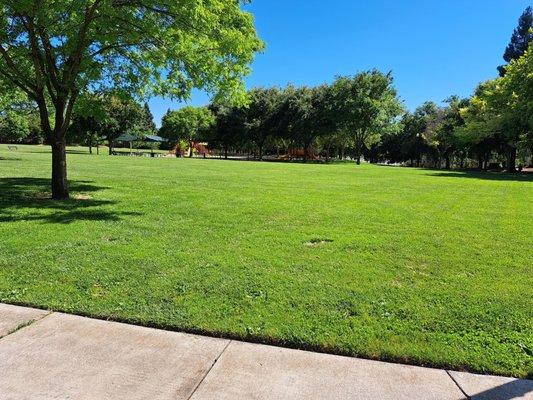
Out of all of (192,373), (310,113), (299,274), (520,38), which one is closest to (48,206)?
(299,274)

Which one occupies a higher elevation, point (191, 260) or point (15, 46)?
point (15, 46)

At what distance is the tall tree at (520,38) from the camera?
52281mm

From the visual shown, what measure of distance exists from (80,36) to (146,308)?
8.31m

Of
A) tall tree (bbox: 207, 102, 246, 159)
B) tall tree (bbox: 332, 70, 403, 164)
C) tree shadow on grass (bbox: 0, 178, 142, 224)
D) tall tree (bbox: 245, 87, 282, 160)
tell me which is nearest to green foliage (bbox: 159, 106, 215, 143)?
tall tree (bbox: 207, 102, 246, 159)

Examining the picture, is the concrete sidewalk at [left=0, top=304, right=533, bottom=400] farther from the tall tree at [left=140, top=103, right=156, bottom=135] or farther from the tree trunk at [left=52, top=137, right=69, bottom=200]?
the tall tree at [left=140, top=103, right=156, bottom=135]

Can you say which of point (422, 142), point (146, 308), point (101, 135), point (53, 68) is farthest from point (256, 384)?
point (422, 142)

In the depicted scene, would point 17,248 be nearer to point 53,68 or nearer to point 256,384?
point 256,384

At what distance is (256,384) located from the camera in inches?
121

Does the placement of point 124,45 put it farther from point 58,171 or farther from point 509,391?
point 509,391

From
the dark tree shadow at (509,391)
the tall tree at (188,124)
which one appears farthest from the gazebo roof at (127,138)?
the dark tree shadow at (509,391)

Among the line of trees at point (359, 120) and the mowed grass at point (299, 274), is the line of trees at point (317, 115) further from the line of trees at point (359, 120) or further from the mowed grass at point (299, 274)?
the mowed grass at point (299, 274)

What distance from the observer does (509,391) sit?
306 centimetres

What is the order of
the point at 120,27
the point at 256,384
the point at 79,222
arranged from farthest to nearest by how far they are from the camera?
1. the point at 120,27
2. the point at 79,222
3. the point at 256,384

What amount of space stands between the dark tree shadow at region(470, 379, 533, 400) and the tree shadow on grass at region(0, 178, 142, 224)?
7.20 metres
